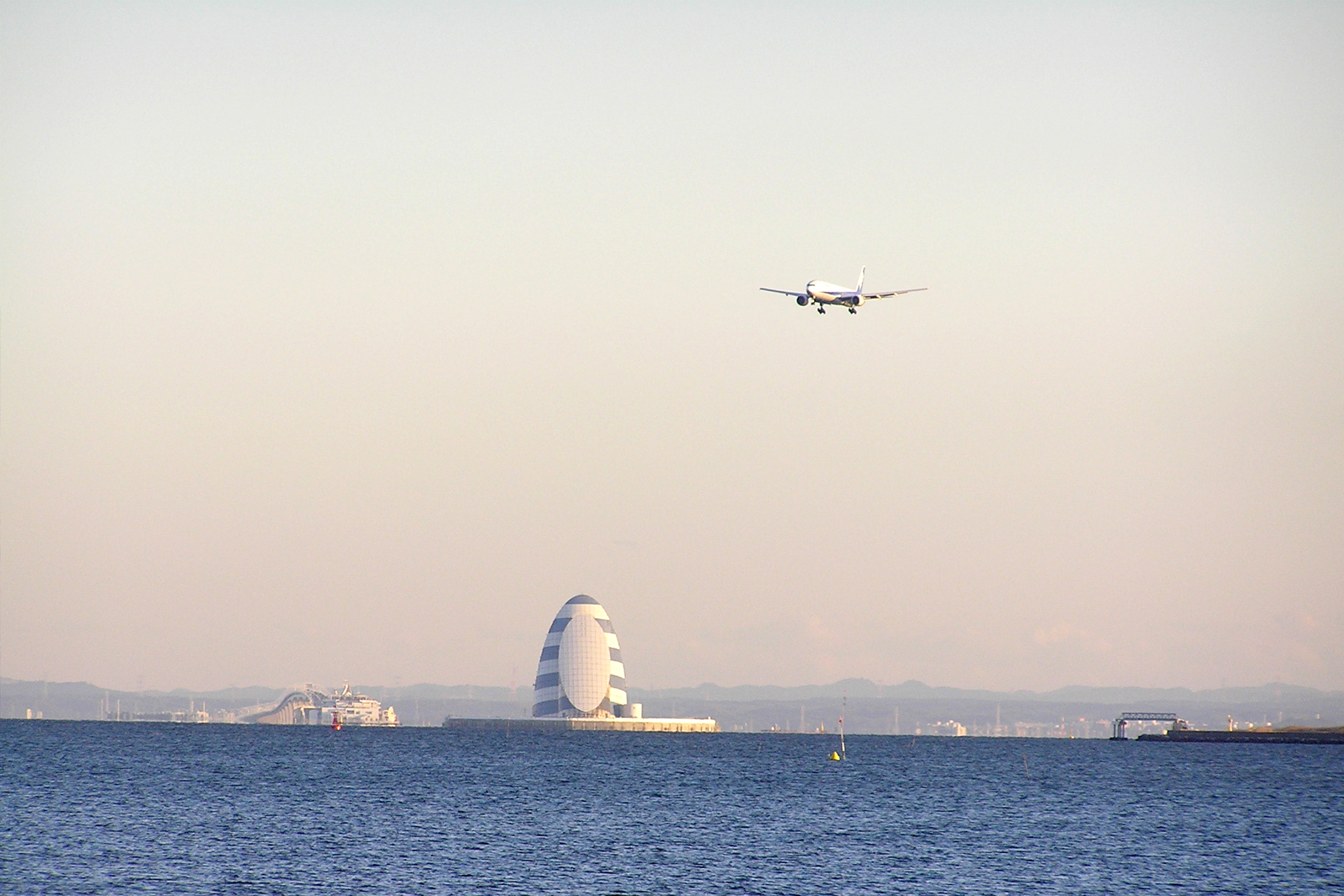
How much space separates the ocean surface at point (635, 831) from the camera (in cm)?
6072

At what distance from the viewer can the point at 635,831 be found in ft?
262

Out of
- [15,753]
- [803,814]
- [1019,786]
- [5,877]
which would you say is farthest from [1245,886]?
[15,753]

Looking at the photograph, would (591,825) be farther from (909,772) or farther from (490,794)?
(909,772)

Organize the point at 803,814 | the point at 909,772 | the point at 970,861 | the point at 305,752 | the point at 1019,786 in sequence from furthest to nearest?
1. the point at 305,752
2. the point at 909,772
3. the point at 1019,786
4. the point at 803,814
5. the point at 970,861

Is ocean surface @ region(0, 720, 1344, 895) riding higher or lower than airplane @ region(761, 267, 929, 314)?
lower

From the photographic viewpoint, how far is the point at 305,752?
17775 centimetres

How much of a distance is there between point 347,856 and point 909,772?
98376 mm

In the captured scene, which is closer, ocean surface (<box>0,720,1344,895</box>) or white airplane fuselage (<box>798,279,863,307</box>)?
ocean surface (<box>0,720,1344,895</box>)

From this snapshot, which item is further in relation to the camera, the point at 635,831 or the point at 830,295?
the point at 830,295

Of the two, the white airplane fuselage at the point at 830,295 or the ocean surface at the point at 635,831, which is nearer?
the ocean surface at the point at 635,831

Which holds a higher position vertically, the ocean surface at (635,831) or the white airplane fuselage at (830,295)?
the white airplane fuselage at (830,295)

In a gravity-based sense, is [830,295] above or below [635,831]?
above

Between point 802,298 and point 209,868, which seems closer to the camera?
point 209,868

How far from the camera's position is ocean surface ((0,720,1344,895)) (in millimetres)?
60719
